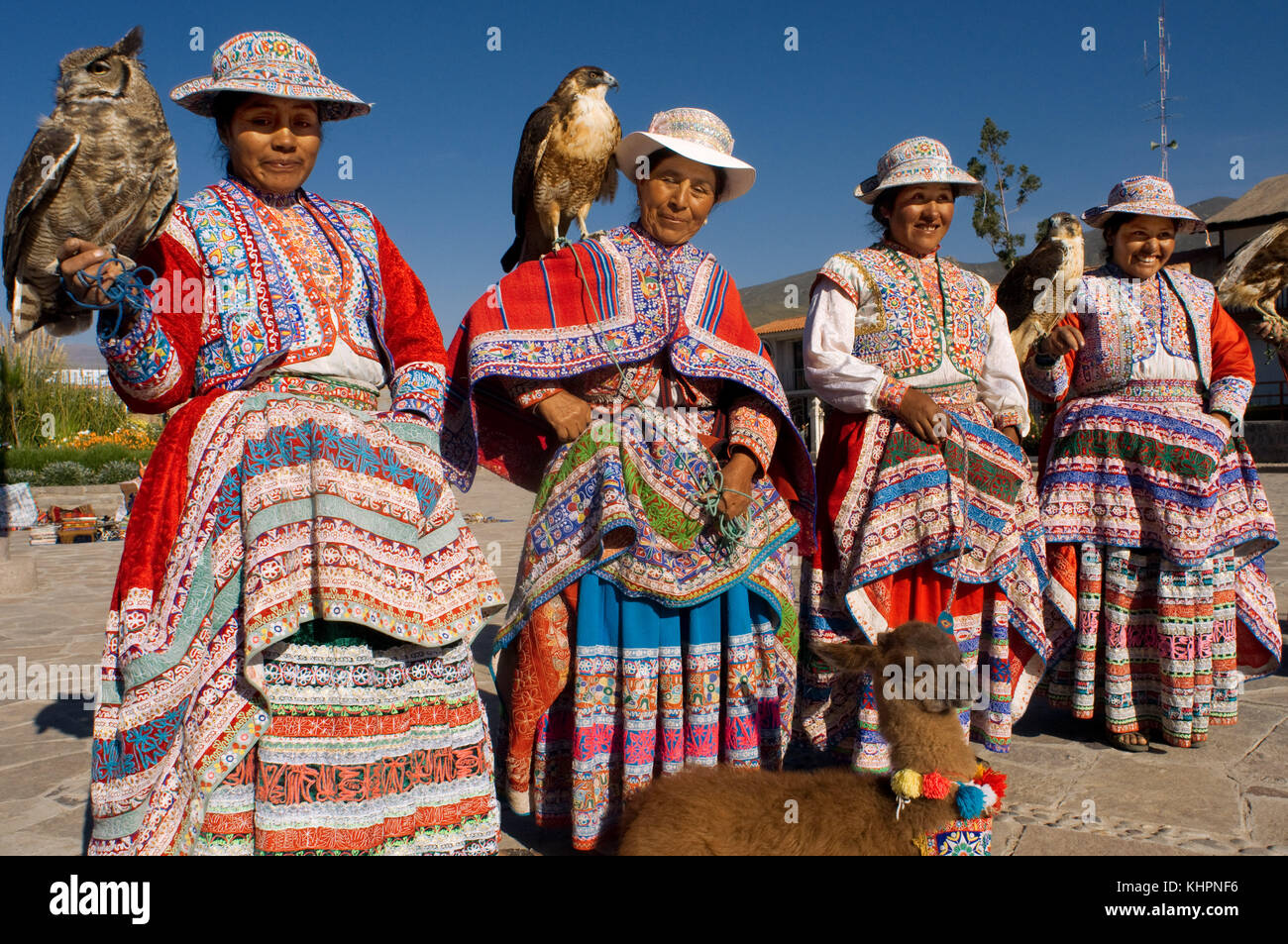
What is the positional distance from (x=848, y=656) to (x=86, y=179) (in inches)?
94.3

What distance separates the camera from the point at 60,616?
7.88 meters

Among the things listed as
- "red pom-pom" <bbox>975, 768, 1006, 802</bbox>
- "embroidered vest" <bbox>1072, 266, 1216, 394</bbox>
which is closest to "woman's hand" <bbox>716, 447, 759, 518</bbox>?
"red pom-pom" <bbox>975, 768, 1006, 802</bbox>

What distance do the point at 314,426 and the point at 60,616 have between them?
6.93 m

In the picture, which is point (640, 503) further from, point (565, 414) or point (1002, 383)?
point (1002, 383)

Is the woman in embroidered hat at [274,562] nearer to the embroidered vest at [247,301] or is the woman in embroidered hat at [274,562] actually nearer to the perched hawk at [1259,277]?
the embroidered vest at [247,301]

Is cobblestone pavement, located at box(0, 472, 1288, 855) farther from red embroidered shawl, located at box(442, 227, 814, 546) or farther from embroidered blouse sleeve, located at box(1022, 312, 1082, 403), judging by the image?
embroidered blouse sleeve, located at box(1022, 312, 1082, 403)

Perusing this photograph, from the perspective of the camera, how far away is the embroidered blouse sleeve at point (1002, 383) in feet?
13.0

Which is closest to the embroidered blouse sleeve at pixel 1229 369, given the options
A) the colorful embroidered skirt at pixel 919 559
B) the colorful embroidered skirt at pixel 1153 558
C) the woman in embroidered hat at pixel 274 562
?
the colorful embroidered skirt at pixel 1153 558

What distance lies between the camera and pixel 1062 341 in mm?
4375

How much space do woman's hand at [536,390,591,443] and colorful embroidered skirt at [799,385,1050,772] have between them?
1.21 meters

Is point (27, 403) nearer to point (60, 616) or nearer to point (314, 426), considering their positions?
point (60, 616)

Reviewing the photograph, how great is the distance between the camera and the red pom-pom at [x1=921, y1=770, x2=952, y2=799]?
8.24 feet
